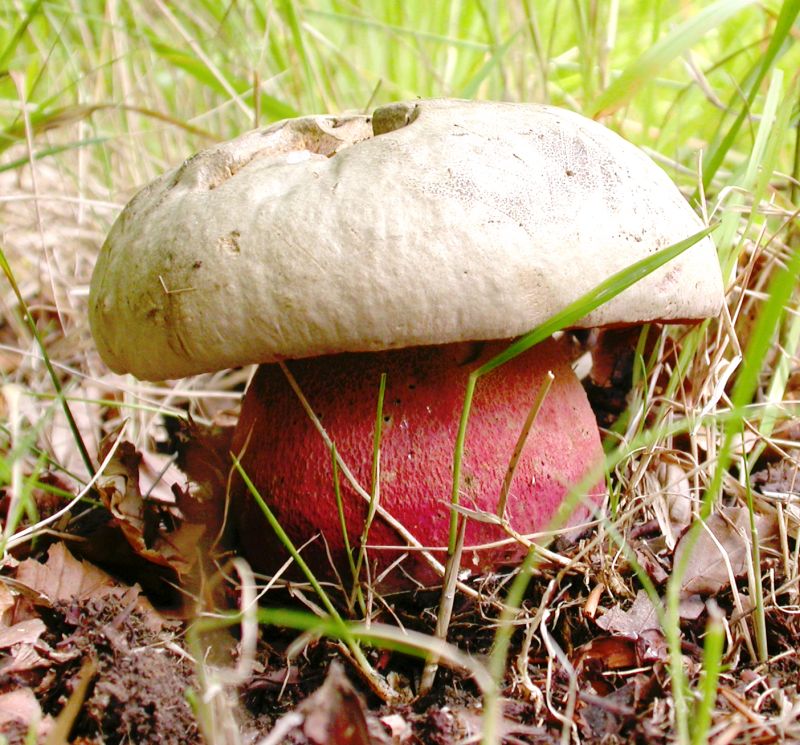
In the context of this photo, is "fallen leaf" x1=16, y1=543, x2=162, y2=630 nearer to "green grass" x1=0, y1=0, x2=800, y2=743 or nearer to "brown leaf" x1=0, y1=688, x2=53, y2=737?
"green grass" x1=0, y1=0, x2=800, y2=743

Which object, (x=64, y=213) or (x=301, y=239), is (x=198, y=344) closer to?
(x=301, y=239)

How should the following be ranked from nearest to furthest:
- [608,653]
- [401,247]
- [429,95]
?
[401,247] → [608,653] → [429,95]

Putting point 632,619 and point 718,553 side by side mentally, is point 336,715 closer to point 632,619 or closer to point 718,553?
point 632,619

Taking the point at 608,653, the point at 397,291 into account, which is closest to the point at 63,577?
the point at 397,291

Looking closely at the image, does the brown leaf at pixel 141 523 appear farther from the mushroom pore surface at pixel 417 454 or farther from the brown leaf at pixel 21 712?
the brown leaf at pixel 21 712

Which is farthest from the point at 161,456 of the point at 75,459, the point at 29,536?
the point at 29,536

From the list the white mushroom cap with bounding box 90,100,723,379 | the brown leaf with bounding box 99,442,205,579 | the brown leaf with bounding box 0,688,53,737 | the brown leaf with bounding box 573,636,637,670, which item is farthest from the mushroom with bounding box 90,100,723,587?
the brown leaf with bounding box 0,688,53,737
